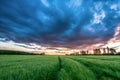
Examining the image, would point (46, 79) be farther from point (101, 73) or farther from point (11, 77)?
point (101, 73)

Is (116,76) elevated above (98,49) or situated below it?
below

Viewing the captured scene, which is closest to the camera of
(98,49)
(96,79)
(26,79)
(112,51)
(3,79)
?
(3,79)

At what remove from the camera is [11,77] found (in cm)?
663

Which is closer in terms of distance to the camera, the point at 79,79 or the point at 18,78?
the point at 18,78

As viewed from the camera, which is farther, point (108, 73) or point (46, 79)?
point (108, 73)

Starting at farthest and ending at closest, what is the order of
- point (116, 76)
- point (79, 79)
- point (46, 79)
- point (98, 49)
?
1. point (98, 49)
2. point (116, 76)
3. point (79, 79)
4. point (46, 79)

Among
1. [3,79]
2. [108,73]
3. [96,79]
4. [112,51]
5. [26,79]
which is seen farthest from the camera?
[112,51]

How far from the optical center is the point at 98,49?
5054 inches

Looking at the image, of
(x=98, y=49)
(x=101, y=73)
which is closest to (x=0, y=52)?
(x=98, y=49)

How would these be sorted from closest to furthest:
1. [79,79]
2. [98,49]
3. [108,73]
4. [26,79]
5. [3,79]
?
1. [3,79]
2. [26,79]
3. [79,79]
4. [108,73]
5. [98,49]

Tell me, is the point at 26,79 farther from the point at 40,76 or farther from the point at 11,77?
the point at 40,76

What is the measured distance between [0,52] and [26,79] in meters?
120

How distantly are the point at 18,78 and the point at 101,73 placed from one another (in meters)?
7.53

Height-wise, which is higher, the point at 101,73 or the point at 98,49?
the point at 98,49
